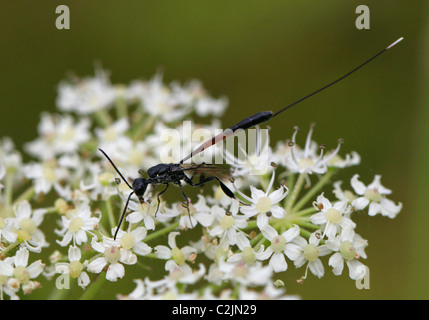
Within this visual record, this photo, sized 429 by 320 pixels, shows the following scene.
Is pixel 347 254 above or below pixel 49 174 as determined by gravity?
below

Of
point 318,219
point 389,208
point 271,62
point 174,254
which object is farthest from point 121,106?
point 389,208

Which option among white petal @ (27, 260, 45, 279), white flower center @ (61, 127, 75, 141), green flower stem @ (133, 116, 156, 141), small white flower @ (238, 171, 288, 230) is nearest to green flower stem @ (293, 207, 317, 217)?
small white flower @ (238, 171, 288, 230)

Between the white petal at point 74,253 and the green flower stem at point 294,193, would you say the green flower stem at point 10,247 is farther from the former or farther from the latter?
the green flower stem at point 294,193

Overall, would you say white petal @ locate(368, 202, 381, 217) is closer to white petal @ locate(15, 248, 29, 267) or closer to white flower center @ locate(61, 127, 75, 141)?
white petal @ locate(15, 248, 29, 267)

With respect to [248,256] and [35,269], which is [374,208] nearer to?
[248,256]

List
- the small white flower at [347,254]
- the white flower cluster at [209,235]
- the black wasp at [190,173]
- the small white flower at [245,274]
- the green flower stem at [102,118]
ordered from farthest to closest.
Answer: the green flower stem at [102,118]
the black wasp at [190,173]
the small white flower at [347,254]
the white flower cluster at [209,235]
the small white flower at [245,274]

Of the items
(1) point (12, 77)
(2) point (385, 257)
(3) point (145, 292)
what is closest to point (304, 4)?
(2) point (385, 257)

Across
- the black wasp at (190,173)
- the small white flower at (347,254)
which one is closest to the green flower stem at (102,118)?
the black wasp at (190,173)
